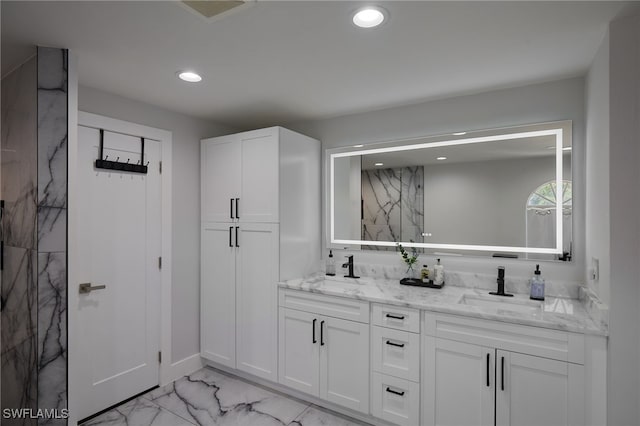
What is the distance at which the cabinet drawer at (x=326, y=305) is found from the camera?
2387 mm

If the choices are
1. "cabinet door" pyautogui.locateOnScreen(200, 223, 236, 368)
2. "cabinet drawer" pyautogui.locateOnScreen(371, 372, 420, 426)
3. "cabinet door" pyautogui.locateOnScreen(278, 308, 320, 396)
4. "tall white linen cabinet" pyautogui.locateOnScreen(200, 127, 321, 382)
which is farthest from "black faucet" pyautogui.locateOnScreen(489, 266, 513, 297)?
"cabinet door" pyautogui.locateOnScreen(200, 223, 236, 368)

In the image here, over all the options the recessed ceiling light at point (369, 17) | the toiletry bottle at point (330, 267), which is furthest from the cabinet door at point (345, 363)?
the recessed ceiling light at point (369, 17)

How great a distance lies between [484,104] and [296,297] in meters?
2.08

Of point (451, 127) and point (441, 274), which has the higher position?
point (451, 127)

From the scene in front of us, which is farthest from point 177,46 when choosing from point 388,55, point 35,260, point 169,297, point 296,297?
point 169,297

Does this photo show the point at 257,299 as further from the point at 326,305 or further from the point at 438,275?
the point at 438,275

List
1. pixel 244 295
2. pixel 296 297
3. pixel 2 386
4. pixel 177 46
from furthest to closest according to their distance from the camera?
pixel 244 295 → pixel 296 297 → pixel 2 386 → pixel 177 46

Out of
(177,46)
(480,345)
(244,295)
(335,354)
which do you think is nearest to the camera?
(177,46)

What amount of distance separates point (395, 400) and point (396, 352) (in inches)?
12.6

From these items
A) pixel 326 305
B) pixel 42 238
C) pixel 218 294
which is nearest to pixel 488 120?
pixel 326 305

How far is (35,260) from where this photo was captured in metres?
1.89

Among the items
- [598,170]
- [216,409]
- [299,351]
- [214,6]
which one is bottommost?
[216,409]

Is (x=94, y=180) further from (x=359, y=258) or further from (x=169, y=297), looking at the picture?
(x=359, y=258)

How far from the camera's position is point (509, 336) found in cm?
192
